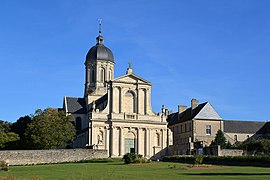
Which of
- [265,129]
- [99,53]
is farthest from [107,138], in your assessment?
[265,129]

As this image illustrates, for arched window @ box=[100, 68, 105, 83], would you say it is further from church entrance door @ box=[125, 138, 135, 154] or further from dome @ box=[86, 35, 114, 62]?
church entrance door @ box=[125, 138, 135, 154]

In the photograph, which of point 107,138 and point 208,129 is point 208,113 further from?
point 107,138

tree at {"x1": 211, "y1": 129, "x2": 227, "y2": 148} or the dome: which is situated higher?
the dome

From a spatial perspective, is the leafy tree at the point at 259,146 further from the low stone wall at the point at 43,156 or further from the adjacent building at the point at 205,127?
the low stone wall at the point at 43,156

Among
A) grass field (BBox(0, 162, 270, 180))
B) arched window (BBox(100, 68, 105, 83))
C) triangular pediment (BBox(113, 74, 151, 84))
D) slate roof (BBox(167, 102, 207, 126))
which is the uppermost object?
arched window (BBox(100, 68, 105, 83))

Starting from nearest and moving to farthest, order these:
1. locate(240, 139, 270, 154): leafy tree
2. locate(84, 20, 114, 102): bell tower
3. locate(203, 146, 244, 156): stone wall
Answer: locate(203, 146, 244, 156): stone wall → locate(240, 139, 270, 154): leafy tree → locate(84, 20, 114, 102): bell tower

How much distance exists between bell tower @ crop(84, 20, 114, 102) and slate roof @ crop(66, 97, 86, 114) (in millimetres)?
1733

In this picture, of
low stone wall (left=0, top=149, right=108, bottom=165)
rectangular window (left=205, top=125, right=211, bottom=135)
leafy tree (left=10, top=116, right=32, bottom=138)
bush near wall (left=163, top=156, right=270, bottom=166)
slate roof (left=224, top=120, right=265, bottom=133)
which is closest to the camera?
bush near wall (left=163, top=156, right=270, bottom=166)

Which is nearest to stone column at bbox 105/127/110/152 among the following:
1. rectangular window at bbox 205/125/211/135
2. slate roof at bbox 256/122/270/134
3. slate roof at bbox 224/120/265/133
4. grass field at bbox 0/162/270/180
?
rectangular window at bbox 205/125/211/135

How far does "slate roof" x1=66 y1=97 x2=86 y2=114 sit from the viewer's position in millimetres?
76569

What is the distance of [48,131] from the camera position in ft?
189

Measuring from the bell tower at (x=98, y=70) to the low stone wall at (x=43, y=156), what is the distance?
27003 mm

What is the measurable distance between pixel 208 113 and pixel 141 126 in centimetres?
1188

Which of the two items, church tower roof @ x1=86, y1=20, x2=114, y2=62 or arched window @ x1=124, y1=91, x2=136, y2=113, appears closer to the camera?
arched window @ x1=124, y1=91, x2=136, y2=113
